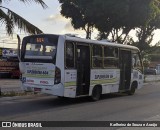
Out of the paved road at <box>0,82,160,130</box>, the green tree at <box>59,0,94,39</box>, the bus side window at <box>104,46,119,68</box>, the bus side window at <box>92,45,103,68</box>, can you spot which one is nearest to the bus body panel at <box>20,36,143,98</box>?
the bus side window at <box>92,45,103,68</box>

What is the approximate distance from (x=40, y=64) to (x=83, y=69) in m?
2.01

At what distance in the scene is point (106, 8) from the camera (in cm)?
2991

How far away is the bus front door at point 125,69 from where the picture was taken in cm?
2095

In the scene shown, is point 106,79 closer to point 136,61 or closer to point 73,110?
point 136,61

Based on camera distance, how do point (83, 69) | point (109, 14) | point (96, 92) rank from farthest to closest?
1. point (109, 14)
2. point (96, 92)
3. point (83, 69)

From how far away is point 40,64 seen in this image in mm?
16391

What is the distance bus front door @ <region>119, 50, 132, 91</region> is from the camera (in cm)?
2095

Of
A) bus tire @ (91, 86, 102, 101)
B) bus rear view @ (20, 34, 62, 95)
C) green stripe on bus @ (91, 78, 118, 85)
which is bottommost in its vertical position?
bus tire @ (91, 86, 102, 101)

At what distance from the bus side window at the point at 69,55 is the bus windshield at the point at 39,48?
0.52 meters

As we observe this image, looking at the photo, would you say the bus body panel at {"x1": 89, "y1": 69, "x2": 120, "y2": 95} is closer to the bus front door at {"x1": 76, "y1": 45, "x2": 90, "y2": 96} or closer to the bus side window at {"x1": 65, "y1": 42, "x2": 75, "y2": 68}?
the bus front door at {"x1": 76, "y1": 45, "x2": 90, "y2": 96}

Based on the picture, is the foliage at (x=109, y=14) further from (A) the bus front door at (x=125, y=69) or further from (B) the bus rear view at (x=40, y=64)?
(B) the bus rear view at (x=40, y=64)

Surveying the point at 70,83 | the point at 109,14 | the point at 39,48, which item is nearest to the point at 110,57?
the point at 70,83

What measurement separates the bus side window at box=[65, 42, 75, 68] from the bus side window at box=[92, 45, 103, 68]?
169cm

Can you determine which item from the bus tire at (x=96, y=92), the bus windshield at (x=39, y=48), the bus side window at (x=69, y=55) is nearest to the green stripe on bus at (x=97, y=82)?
the bus tire at (x=96, y=92)
